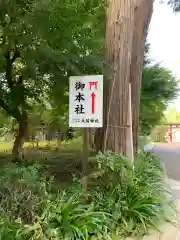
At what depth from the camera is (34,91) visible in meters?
9.73

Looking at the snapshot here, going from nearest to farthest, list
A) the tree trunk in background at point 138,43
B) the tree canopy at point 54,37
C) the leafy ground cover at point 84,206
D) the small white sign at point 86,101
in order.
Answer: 1. the leafy ground cover at point 84,206
2. the small white sign at point 86,101
3. the tree canopy at point 54,37
4. the tree trunk in background at point 138,43

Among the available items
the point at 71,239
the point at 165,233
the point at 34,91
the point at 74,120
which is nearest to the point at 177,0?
the point at 34,91

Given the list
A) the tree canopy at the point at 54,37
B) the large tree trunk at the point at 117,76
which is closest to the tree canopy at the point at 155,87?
the tree canopy at the point at 54,37

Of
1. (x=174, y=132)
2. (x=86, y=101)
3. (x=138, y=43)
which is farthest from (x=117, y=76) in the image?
(x=174, y=132)

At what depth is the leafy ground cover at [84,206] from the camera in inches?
159

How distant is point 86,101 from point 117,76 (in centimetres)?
175

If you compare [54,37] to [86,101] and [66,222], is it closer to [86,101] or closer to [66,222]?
[86,101]

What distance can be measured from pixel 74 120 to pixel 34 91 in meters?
4.30

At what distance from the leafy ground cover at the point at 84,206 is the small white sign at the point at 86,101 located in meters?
0.64

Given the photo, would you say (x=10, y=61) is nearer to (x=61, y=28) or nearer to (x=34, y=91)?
(x=34, y=91)

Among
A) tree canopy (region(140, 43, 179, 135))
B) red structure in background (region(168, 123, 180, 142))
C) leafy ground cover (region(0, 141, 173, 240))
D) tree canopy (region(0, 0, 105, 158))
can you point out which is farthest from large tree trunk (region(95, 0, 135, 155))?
red structure in background (region(168, 123, 180, 142))

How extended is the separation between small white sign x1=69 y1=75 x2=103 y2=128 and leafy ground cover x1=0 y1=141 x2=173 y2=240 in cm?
64

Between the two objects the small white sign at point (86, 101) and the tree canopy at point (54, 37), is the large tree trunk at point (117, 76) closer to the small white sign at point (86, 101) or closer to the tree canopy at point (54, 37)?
the tree canopy at point (54, 37)

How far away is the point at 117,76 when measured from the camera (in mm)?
7195
